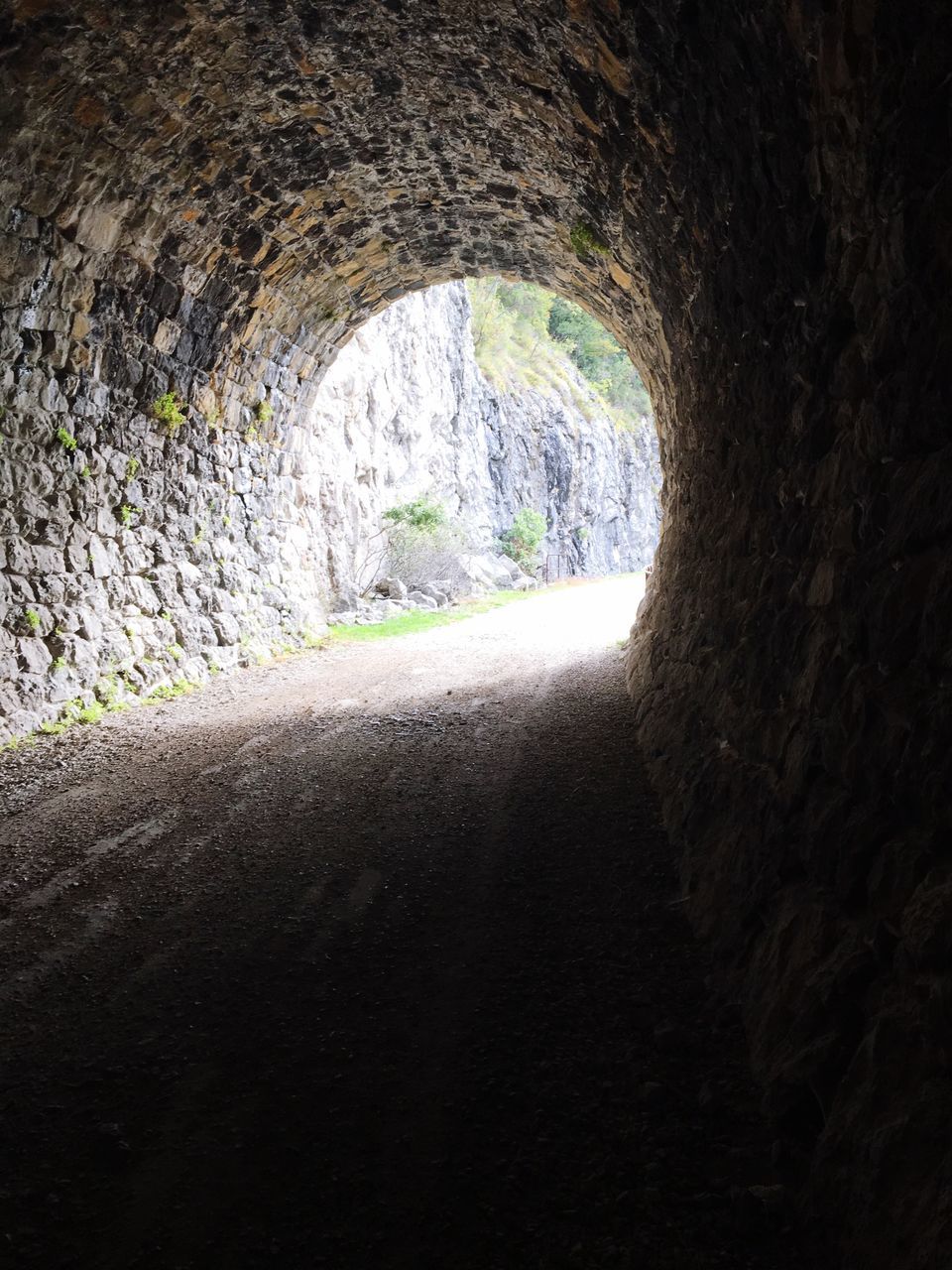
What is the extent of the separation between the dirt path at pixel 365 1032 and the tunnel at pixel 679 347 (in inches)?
12.5

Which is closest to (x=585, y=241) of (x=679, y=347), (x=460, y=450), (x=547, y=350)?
(x=679, y=347)

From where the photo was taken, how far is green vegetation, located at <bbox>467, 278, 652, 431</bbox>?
1484 inches

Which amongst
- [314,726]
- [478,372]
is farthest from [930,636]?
[478,372]

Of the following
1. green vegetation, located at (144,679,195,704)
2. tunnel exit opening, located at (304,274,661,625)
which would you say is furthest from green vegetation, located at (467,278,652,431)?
green vegetation, located at (144,679,195,704)

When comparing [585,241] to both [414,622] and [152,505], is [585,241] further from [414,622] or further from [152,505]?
[414,622]

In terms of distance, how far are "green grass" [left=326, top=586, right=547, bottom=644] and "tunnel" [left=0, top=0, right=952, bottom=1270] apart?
7.19 ft

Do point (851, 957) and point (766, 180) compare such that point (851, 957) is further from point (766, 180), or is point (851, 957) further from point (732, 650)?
point (766, 180)

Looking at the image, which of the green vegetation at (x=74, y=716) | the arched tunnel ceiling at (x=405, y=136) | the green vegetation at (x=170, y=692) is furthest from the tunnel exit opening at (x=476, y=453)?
the green vegetation at (x=74, y=716)

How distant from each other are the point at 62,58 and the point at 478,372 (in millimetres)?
28648

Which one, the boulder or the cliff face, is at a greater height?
the cliff face

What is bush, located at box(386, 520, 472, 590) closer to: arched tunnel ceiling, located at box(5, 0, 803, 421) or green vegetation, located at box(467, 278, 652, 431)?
arched tunnel ceiling, located at box(5, 0, 803, 421)

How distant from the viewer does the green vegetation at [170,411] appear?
9.88m

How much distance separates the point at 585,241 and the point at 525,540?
22477 mm

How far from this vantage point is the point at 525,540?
31.1m
